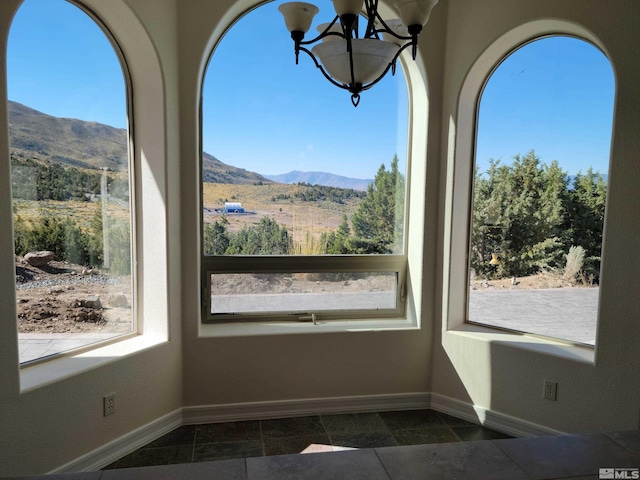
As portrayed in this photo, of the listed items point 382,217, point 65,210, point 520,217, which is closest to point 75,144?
point 65,210

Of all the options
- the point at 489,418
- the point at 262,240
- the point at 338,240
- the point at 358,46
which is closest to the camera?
the point at 358,46

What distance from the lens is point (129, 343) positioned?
8.83ft

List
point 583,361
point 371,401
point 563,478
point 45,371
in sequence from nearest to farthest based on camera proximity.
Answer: point 563,478 → point 45,371 → point 583,361 → point 371,401

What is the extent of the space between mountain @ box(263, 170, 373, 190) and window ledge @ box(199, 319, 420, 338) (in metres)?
0.99

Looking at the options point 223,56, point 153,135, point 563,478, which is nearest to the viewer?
point 563,478

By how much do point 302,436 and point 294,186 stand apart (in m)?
1.66

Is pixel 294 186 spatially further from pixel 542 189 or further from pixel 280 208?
pixel 542 189

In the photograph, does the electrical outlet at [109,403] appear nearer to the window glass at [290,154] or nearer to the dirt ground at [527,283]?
the window glass at [290,154]

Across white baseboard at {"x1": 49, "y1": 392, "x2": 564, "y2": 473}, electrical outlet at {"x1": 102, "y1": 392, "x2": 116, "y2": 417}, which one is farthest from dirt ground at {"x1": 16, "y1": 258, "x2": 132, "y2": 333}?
white baseboard at {"x1": 49, "y1": 392, "x2": 564, "y2": 473}

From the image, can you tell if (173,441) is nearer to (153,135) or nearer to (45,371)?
(45,371)

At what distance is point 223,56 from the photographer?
292 centimetres

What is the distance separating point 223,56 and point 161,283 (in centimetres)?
152

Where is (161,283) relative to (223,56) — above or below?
below

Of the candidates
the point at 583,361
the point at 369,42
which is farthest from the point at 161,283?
the point at 583,361
